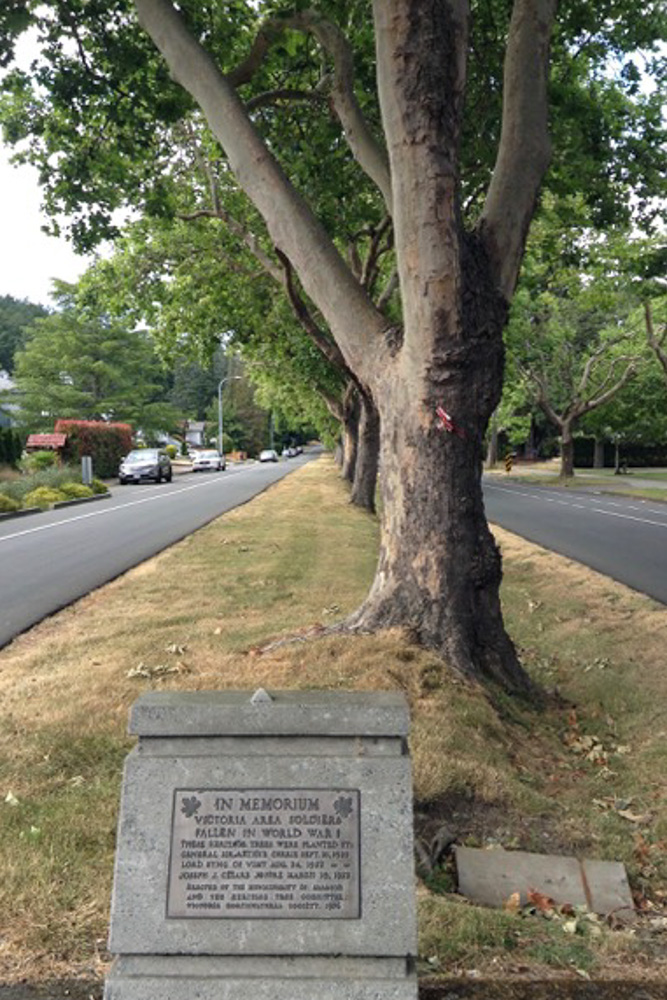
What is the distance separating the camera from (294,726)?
3.33m

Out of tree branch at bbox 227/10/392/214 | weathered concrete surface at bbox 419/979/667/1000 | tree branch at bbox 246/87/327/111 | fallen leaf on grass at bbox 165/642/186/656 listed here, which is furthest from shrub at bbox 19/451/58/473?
weathered concrete surface at bbox 419/979/667/1000

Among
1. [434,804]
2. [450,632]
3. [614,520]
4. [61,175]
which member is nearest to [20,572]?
[61,175]

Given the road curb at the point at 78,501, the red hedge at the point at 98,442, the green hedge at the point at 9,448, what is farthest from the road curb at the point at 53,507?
the red hedge at the point at 98,442

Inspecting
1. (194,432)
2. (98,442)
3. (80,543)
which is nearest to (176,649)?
(80,543)

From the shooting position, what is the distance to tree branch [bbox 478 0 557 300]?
715 centimetres

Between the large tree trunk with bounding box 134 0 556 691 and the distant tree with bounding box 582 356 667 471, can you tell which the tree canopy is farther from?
A: the distant tree with bounding box 582 356 667 471

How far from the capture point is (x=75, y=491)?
31453 mm

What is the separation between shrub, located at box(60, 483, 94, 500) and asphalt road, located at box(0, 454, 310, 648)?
3.41 feet

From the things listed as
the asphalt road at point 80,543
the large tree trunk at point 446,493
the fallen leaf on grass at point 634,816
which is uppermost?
the large tree trunk at point 446,493

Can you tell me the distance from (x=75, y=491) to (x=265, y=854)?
29.4 metres

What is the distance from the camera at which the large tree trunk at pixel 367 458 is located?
2296 centimetres

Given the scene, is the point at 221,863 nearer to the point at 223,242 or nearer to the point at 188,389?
the point at 223,242

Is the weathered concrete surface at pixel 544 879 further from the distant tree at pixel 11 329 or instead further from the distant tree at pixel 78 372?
the distant tree at pixel 11 329

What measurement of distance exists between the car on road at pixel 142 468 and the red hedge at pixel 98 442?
1300 mm
